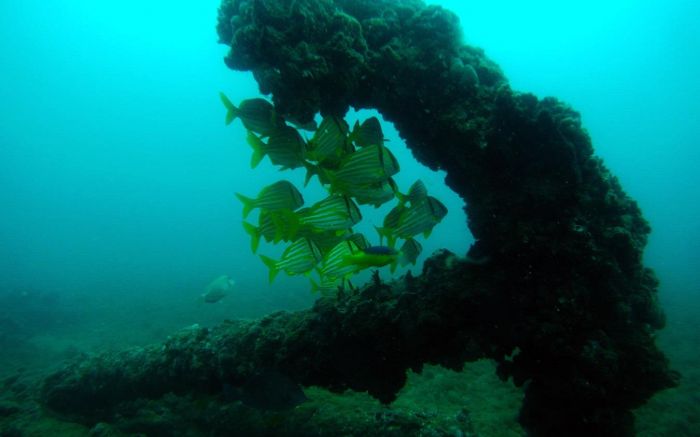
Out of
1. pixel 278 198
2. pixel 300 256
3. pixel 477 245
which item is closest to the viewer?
pixel 300 256

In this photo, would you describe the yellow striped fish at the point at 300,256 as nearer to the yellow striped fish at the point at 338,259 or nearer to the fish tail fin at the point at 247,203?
the yellow striped fish at the point at 338,259

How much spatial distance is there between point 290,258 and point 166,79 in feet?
481

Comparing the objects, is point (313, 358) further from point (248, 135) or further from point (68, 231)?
point (68, 231)

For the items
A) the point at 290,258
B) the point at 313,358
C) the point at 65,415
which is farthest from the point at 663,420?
the point at 65,415

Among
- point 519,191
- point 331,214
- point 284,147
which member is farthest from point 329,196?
point 519,191

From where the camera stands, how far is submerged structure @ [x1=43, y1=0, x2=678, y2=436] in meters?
3.37

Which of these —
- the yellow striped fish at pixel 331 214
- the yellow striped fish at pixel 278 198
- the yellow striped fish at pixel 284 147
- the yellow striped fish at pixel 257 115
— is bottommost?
the yellow striped fish at pixel 331 214

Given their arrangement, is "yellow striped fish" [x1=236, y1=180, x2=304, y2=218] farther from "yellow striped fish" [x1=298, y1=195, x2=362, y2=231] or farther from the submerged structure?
the submerged structure

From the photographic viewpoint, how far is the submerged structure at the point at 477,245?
3.37 m

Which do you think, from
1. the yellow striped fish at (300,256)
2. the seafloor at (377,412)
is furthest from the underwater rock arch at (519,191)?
the seafloor at (377,412)

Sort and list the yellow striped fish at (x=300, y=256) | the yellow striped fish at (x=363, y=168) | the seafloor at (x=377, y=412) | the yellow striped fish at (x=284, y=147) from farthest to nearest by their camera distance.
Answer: the seafloor at (x=377, y=412) → the yellow striped fish at (x=284, y=147) → the yellow striped fish at (x=300, y=256) → the yellow striped fish at (x=363, y=168)

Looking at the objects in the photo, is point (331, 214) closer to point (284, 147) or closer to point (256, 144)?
point (284, 147)

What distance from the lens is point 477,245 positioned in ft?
13.6

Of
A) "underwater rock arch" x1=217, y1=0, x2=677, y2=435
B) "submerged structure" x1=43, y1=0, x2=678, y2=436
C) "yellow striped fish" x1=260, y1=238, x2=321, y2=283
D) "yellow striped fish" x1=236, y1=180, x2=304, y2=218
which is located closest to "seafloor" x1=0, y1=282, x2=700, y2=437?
"submerged structure" x1=43, y1=0, x2=678, y2=436
